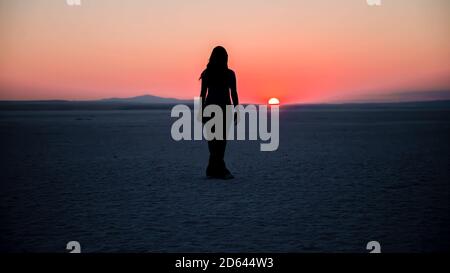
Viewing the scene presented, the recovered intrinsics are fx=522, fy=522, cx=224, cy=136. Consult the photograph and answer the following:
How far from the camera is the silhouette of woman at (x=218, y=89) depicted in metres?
9.33

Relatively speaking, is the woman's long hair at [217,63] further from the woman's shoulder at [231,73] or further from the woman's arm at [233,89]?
the woman's arm at [233,89]

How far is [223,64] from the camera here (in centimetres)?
933

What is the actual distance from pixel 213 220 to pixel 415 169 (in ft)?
20.1

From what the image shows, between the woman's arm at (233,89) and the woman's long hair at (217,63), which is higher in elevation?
the woman's long hair at (217,63)

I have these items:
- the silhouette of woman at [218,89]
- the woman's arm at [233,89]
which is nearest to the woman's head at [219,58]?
the silhouette of woman at [218,89]

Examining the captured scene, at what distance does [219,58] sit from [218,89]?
0.58 meters

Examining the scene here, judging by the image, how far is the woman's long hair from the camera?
9.30 metres

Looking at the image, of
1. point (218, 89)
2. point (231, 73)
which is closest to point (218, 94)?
point (218, 89)

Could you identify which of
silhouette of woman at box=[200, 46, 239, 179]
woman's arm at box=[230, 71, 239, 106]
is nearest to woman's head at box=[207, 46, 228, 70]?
silhouette of woman at box=[200, 46, 239, 179]

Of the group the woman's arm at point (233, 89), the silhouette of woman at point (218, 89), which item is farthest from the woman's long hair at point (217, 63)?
the woman's arm at point (233, 89)

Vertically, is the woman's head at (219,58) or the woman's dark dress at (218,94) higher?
the woman's head at (219,58)

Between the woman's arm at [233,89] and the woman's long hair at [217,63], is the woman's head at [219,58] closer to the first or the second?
the woman's long hair at [217,63]

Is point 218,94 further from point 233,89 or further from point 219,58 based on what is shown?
point 219,58

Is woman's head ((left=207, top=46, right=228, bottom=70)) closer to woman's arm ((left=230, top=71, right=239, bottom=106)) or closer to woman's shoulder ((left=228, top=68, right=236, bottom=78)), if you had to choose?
woman's shoulder ((left=228, top=68, right=236, bottom=78))
